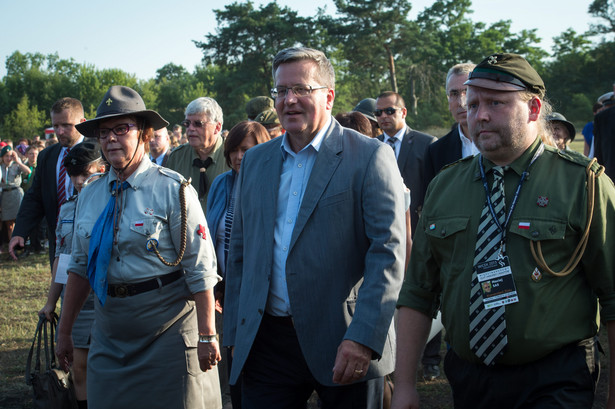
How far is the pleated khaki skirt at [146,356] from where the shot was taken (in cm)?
351

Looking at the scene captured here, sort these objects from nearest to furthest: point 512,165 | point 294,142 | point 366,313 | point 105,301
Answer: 1. point 512,165
2. point 366,313
3. point 294,142
4. point 105,301

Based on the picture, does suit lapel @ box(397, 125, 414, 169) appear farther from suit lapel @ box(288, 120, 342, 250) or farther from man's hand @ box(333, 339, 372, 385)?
man's hand @ box(333, 339, 372, 385)

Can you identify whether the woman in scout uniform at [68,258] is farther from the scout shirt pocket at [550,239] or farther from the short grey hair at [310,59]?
the scout shirt pocket at [550,239]

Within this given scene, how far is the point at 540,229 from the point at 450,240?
0.36 meters

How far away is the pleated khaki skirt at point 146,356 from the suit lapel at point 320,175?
3.54ft

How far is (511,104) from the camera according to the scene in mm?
2430

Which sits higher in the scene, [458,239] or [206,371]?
[458,239]

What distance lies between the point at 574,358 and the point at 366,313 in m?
0.84

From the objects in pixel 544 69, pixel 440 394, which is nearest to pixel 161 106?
pixel 544 69

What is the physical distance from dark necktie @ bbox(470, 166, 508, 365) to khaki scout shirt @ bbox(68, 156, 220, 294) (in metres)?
1.69

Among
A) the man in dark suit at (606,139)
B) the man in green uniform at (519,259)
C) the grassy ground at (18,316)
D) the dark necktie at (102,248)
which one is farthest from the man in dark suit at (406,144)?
the grassy ground at (18,316)

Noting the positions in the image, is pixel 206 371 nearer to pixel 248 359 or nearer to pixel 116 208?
pixel 248 359

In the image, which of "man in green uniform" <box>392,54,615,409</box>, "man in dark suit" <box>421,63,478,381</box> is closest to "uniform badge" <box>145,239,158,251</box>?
"man in green uniform" <box>392,54,615,409</box>

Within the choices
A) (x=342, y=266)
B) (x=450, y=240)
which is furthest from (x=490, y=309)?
(x=342, y=266)
